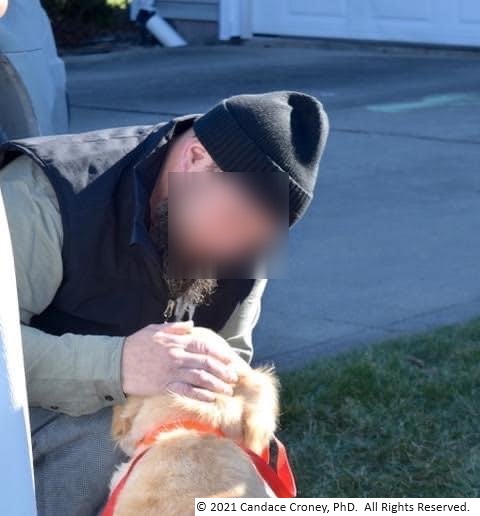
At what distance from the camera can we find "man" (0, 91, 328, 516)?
8.68 ft

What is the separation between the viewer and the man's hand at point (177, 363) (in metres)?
2.53

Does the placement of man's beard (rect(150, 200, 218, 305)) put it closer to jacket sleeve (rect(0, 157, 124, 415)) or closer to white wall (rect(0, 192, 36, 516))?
jacket sleeve (rect(0, 157, 124, 415))

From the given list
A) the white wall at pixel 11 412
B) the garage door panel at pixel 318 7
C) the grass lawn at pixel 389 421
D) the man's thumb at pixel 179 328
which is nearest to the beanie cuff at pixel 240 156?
the man's thumb at pixel 179 328

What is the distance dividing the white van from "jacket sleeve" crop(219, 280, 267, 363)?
172cm

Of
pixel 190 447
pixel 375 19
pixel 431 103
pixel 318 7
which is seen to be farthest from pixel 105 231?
pixel 318 7

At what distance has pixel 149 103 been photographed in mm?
10430

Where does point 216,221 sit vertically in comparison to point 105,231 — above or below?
above

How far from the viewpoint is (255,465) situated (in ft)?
8.20

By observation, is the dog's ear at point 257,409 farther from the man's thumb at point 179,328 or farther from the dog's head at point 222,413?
the man's thumb at point 179,328

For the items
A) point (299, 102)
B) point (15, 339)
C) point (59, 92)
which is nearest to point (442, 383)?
point (299, 102)

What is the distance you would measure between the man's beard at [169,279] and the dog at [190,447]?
0.72 feet

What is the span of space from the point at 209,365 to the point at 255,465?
227mm

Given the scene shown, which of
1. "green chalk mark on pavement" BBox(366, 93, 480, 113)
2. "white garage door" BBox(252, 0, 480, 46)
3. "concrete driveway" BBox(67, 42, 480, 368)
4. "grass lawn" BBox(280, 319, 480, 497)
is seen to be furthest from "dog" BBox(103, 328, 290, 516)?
"white garage door" BBox(252, 0, 480, 46)

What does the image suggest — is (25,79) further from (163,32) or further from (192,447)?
(163,32)
